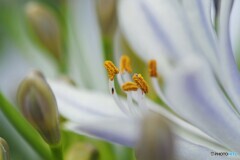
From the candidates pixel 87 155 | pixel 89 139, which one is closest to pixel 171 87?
pixel 87 155

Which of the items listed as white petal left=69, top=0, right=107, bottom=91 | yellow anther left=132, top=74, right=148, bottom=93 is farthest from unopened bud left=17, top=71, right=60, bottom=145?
white petal left=69, top=0, right=107, bottom=91

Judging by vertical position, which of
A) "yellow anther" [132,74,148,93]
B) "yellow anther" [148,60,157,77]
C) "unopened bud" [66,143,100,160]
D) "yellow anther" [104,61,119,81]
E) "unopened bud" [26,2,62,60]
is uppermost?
"unopened bud" [26,2,62,60]

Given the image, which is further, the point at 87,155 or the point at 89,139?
the point at 89,139

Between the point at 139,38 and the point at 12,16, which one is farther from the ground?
the point at 12,16

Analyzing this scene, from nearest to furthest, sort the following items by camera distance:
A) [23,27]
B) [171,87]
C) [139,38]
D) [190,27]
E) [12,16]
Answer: [171,87], [190,27], [139,38], [12,16], [23,27]

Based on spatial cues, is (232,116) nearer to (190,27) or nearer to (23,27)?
(190,27)

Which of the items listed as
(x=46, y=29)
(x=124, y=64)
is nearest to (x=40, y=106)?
(x=124, y=64)

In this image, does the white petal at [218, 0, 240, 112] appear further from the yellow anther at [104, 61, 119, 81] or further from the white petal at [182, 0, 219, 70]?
the yellow anther at [104, 61, 119, 81]
